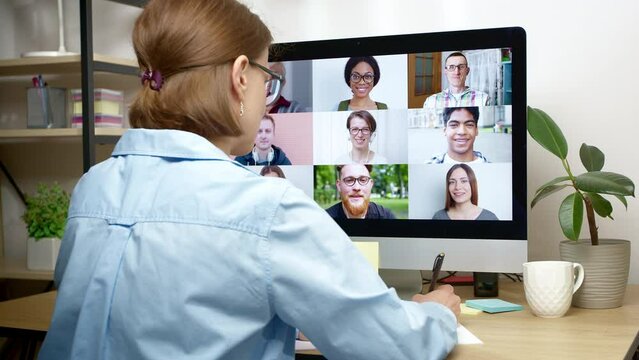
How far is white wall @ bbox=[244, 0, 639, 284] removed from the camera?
1.69 metres

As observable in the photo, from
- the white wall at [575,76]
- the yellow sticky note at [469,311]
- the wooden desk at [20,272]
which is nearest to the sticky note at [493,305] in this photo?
the yellow sticky note at [469,311]

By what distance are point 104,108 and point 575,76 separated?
134 cm

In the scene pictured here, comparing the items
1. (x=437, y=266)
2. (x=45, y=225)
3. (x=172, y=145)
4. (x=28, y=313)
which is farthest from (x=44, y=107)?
(x=172, y=145)

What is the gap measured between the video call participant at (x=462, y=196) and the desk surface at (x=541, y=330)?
0.63 feet

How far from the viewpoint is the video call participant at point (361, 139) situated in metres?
1.51

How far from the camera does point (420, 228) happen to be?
1490 millimetres

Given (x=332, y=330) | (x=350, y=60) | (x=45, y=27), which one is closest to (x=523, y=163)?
(x=350, y=60)

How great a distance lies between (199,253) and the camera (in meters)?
0.83

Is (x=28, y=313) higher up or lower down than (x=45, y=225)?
lower down

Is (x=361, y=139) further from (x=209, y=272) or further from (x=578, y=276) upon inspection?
(x=209, y=272)

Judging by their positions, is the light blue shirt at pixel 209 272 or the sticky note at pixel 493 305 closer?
the light blue shirt at pixel 209 272

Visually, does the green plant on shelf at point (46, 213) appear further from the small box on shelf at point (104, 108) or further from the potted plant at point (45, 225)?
the small box on shelf at point (104, 108)

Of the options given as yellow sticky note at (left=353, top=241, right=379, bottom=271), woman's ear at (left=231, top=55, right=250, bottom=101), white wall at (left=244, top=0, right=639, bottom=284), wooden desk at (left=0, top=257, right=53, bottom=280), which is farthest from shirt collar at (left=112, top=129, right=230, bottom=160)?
wooden desk at (left=0, top=257, right=53, bottom=280)

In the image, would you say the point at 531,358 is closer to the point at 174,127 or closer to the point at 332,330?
the point at 332,330
